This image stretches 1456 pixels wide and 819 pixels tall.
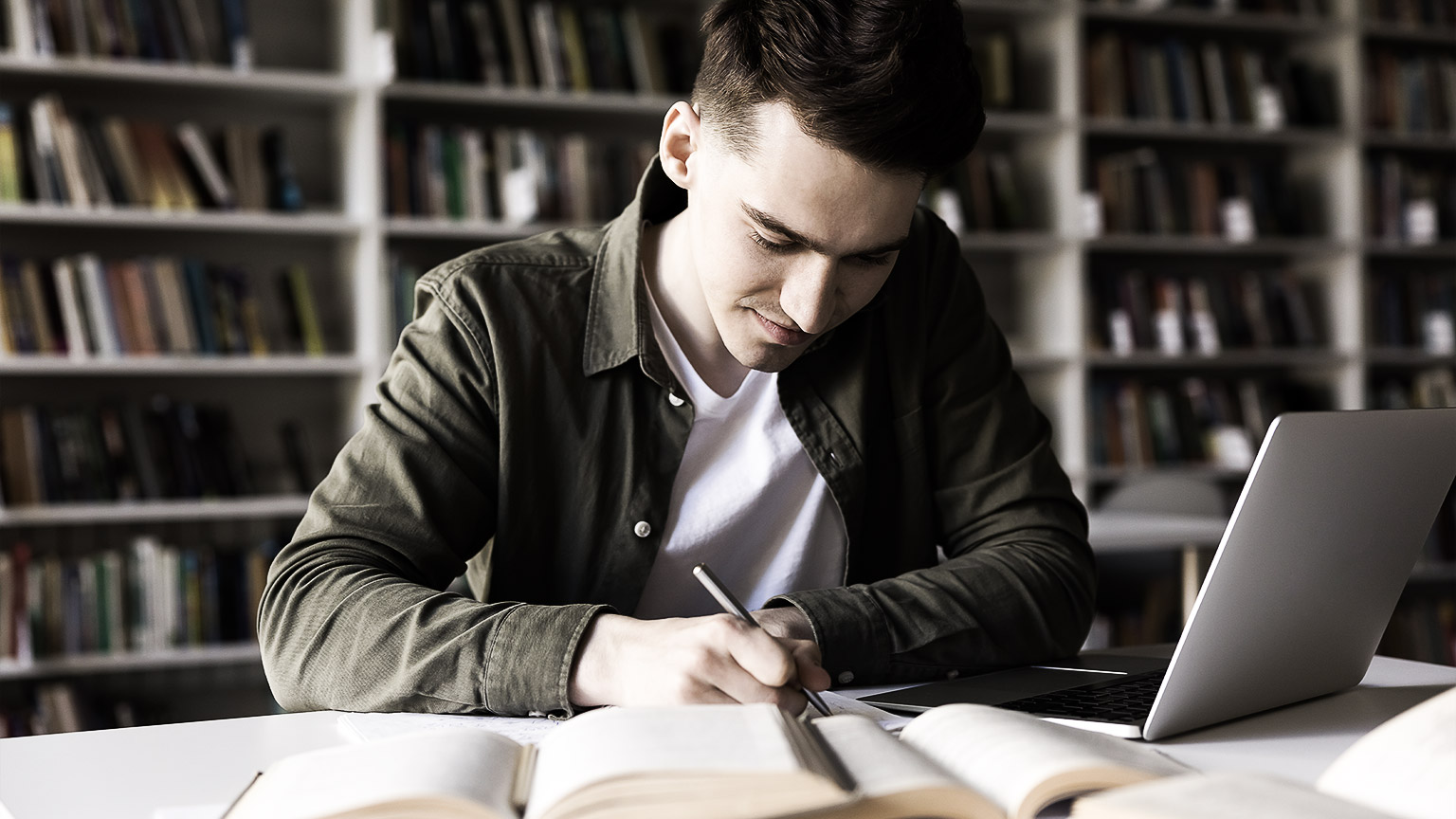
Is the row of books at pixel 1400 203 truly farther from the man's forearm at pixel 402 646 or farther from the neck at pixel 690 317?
the man's forearm at pixel 402 646

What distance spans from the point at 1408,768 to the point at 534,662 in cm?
57

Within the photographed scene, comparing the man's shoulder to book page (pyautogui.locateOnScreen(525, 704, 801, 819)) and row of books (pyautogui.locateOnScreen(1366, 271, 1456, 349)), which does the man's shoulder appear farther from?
row of books (pyautogui.locateOnScreen(1366, 271, 1456, 349))

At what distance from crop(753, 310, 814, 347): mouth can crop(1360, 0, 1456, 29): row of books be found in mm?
3771

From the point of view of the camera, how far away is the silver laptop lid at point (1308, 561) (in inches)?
31.7

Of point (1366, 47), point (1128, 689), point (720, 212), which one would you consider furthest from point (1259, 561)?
point (1366, 47)

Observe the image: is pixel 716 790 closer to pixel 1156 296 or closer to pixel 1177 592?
pixel 1177 592

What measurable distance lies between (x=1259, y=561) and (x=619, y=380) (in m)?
0.63

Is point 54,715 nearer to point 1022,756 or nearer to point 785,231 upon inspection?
point 785,231

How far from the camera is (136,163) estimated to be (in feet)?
9.76

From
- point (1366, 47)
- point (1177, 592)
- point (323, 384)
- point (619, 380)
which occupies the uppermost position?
point (1366, 47)

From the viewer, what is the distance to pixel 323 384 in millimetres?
3396

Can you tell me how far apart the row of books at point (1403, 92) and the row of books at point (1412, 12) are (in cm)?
12

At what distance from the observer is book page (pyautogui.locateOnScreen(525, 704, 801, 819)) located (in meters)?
0.57

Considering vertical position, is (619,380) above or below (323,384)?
above
